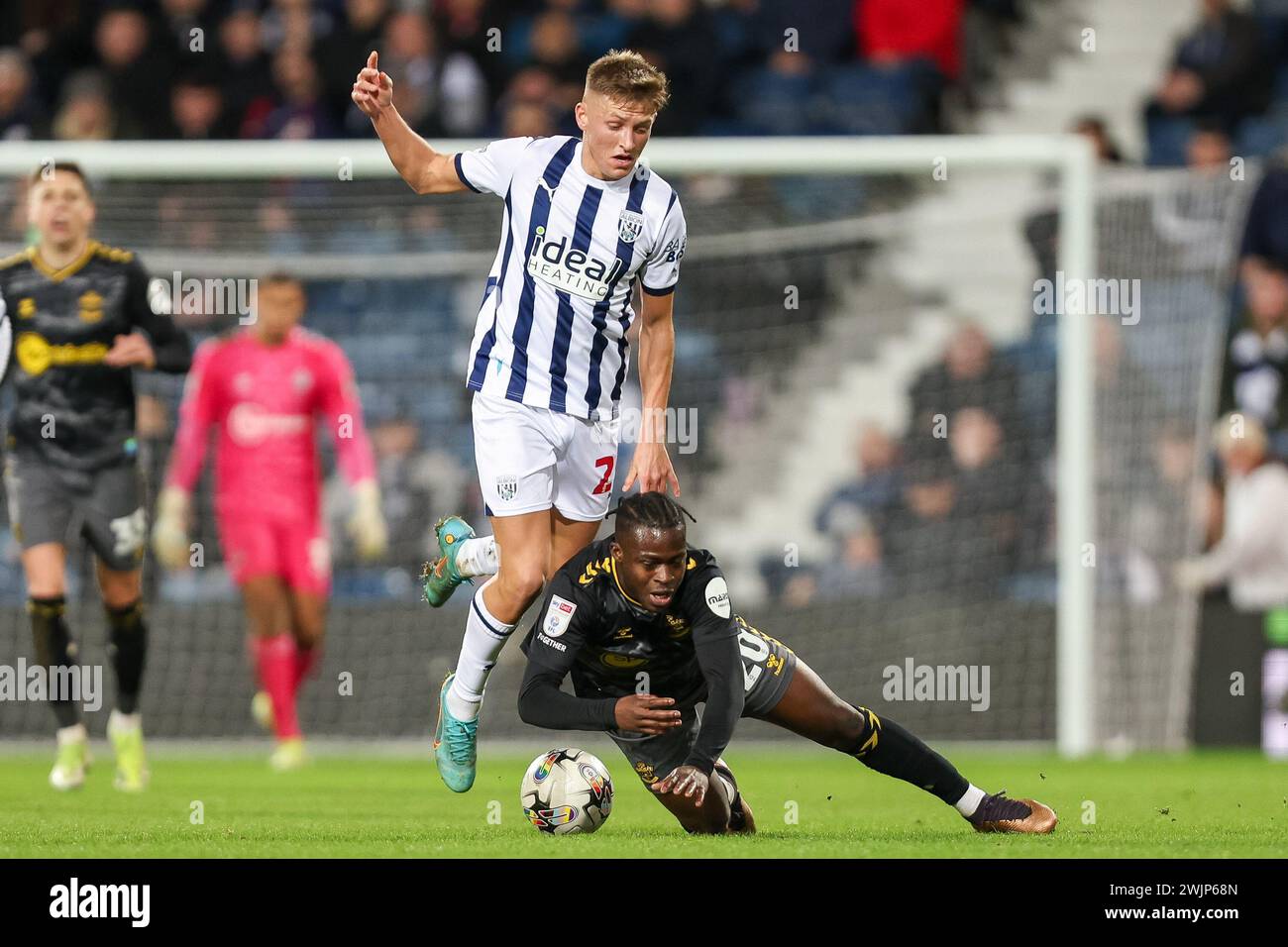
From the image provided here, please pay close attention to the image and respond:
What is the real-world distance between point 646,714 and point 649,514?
24.9 inches

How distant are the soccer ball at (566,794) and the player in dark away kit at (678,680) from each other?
0.46 feet

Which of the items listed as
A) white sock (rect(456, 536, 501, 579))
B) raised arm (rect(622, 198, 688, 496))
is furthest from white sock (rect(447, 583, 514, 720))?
raised arm (rect(622, 198, 688, 496))

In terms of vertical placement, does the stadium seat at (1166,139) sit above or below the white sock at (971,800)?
above

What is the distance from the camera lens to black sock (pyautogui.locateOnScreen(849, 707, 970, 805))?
5660mm

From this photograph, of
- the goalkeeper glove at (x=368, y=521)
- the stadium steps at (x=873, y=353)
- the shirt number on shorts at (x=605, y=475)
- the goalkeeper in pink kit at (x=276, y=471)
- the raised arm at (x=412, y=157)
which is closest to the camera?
the raised arm at (x=412, y=157)

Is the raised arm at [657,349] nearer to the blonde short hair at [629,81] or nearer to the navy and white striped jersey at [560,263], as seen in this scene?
the navy and white striped jersey at [560,263]

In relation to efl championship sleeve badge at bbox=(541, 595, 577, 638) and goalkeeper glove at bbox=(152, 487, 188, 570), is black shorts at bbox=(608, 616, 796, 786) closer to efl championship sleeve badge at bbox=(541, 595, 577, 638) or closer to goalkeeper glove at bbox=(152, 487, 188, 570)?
efl championship sleeve badge at bbox=(541, 595, 577, 638)

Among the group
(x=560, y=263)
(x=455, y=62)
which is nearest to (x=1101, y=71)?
(x=455, y=62)

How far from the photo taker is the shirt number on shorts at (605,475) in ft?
21.2

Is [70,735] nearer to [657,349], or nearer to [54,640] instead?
[54,640]

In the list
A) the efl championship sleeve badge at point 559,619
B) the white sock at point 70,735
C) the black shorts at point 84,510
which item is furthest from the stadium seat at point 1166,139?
the efl championship sleeve badge at point 559,619

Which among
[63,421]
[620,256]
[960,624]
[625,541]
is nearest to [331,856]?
[625,541]

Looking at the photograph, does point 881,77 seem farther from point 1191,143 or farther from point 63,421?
point 63,421

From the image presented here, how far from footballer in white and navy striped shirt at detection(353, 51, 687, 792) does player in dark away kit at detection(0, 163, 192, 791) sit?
217 centimetres
